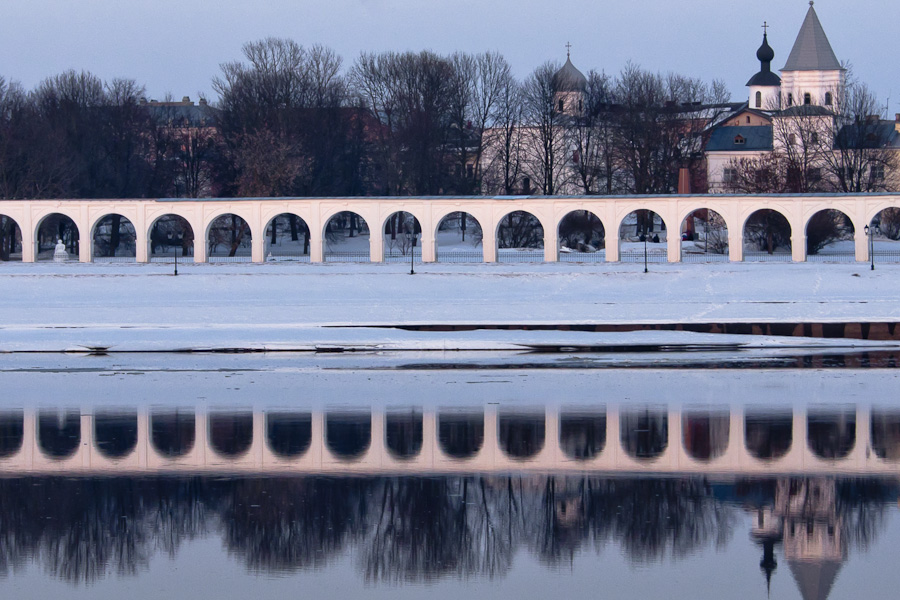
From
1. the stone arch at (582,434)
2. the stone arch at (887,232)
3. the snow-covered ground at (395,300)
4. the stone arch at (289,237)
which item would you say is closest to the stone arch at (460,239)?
the stone arch at (289,237)

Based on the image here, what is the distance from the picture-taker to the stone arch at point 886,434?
1631cm

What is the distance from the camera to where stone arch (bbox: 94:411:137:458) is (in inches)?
683

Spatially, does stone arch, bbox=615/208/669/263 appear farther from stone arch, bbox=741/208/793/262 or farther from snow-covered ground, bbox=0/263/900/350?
snow-covered ground, bbox=0/263/900/350

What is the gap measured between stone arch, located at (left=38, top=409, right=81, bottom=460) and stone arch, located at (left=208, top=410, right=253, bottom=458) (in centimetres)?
203

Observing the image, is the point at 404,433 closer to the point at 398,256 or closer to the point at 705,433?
the point at 705,433

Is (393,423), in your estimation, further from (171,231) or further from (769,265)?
(171,231)

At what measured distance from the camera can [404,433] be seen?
1853 centimetres

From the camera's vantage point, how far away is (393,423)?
63.9 feet

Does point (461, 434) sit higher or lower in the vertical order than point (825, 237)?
lower

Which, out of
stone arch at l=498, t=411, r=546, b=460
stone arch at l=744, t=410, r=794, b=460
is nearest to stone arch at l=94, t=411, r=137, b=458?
stone arch at l=498, t=411, r=546, b=460

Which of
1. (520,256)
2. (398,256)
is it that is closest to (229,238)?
(398,256)

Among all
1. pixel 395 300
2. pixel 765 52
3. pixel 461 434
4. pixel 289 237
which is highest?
pixel 765 52

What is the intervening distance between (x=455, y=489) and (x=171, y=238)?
59778 millimetres

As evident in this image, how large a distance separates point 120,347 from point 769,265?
1109 inches
